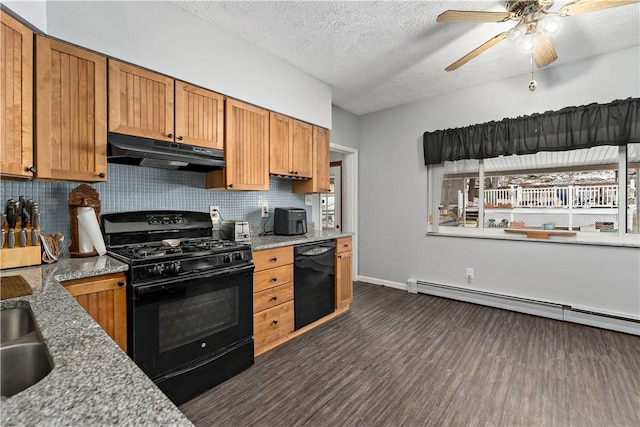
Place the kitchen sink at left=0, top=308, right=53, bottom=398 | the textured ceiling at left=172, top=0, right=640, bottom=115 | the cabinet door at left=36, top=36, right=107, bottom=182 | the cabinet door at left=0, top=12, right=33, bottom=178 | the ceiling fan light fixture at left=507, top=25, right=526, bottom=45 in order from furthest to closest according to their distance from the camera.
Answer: the textured ceiling at left=172, top=0, right=640, bottom=115 → the ceiling fan light fixture at left=507, top=25, right=526, bottom=45 → the cabinet door at left=36, top=36, right=107, bottom=182 → the cabinet door at left=0, top=12, right=33, bottom=178 → the kitchen sink at left=0, top=308, right=53, bottom=398

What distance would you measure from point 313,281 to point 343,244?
604mm

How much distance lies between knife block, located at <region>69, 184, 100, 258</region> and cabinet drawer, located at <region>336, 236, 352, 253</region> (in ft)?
6.88

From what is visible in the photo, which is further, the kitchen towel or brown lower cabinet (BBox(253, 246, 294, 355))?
brown lower cabinet (BBox(253, 246, 294, 355))

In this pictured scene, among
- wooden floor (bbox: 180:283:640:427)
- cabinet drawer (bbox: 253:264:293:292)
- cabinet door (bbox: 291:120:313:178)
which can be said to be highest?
cabinet door (bbox: 291:120:313:178)

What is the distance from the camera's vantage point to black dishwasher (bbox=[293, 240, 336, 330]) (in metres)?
2.74

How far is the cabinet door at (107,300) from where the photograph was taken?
152 cm

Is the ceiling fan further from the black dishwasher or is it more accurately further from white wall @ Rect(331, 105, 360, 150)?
white wall @ Rect(331, 105, 360, 150)

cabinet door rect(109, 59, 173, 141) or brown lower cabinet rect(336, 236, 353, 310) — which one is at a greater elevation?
cabinet door rect(109, 59, 173, 141)

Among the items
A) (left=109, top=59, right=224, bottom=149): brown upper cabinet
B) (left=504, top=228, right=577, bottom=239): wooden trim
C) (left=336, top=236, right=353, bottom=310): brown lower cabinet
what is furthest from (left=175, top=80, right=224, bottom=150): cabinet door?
(left=504, top=228, right=577, bottom=239): wooden trim

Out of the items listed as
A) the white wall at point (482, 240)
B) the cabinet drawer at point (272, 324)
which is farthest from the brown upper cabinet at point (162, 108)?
the white wall at point (482, 240)

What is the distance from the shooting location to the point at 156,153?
1974 mm

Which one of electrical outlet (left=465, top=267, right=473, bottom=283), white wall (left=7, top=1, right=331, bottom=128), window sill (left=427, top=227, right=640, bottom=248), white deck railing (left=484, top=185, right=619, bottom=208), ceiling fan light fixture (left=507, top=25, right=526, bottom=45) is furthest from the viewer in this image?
electrical outlet (left=465, top=267, right=473, bottom=283)

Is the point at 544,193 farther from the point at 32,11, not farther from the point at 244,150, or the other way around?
the point at 32,11

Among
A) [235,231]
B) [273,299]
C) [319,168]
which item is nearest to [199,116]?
[235,231]
